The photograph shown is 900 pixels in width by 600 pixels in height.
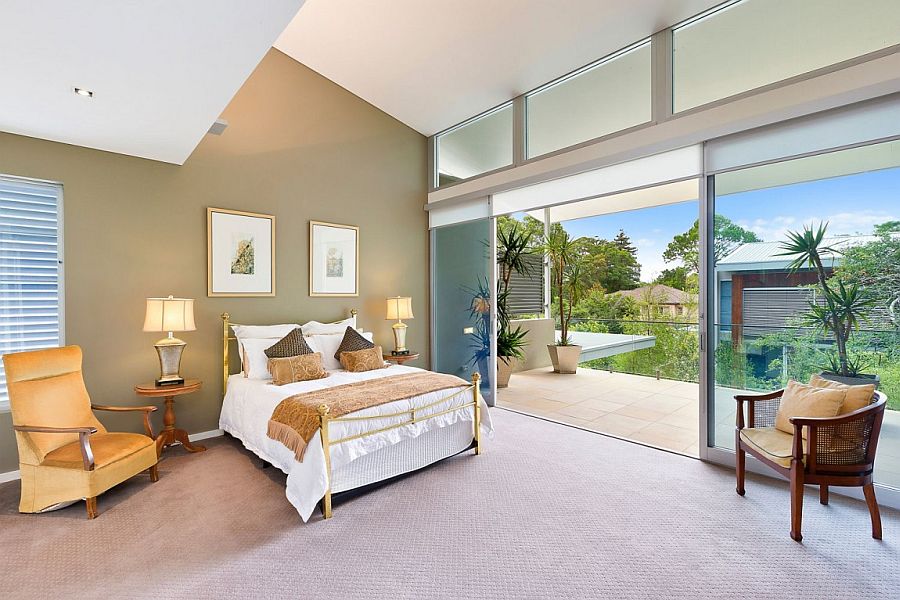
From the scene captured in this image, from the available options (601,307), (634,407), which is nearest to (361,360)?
(634,407)

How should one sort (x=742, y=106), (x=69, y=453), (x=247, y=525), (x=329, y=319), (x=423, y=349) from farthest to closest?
(x=423, y=349) < (x=329, y=319) < (x=742, y=106) < (x=69, y=453) < (x=247, y=525)

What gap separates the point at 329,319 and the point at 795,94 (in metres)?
4.76

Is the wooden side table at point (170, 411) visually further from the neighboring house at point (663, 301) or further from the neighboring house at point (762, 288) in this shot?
the neighboring house at point (663, 301)

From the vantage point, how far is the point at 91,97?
2736mm

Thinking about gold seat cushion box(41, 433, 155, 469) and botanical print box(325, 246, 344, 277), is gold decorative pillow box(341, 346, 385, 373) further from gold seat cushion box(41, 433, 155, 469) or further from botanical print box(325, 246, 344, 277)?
gold seat cushion box(41, 433, 155, 469)

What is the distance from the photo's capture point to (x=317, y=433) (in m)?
2.71

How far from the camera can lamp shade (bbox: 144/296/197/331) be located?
357 cm

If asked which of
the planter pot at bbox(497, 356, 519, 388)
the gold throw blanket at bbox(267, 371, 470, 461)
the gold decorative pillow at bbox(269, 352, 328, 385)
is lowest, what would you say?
the planter pot at bbox(497, 356, 519, 388)

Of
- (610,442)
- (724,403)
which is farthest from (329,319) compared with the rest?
(724,403)

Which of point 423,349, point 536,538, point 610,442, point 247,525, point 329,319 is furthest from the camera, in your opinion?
point 423,349

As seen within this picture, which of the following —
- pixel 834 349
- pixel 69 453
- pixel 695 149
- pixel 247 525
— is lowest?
pixel 247 525

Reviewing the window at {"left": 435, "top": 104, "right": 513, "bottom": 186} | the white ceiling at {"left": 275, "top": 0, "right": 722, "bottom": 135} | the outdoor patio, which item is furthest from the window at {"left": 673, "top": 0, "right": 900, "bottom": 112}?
the outdoor patio

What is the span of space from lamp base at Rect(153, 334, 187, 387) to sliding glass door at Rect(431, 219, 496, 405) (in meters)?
3.23

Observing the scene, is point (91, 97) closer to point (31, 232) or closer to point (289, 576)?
point (31, 232)
